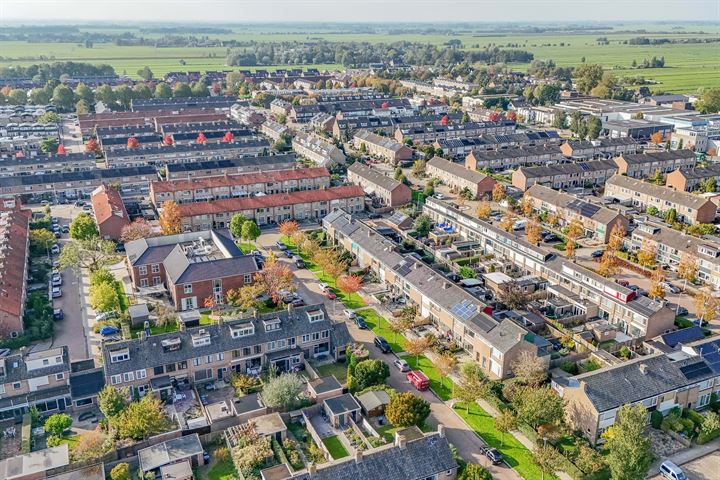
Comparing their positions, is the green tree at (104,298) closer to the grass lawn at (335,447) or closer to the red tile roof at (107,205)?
the red tile roof at (107,205)

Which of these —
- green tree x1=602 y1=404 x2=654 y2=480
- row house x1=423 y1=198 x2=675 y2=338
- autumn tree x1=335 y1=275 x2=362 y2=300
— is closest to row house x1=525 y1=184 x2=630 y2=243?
row house x1=423 y1=198 x2=675 y2=338

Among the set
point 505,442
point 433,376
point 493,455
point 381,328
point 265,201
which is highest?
point 265,201

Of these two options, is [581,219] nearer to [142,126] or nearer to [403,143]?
[403,143]

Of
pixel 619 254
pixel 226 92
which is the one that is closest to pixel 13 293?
pixel 619 254

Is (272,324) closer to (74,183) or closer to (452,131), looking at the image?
(74,183)

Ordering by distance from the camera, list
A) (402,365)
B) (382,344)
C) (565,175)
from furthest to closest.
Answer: (565,175), (382,344), (402,365)

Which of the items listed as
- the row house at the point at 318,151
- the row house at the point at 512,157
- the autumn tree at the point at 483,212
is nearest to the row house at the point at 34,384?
the autumn tree at the point at 483,212

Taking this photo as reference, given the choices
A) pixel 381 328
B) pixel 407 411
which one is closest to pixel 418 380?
pixel 407 411
